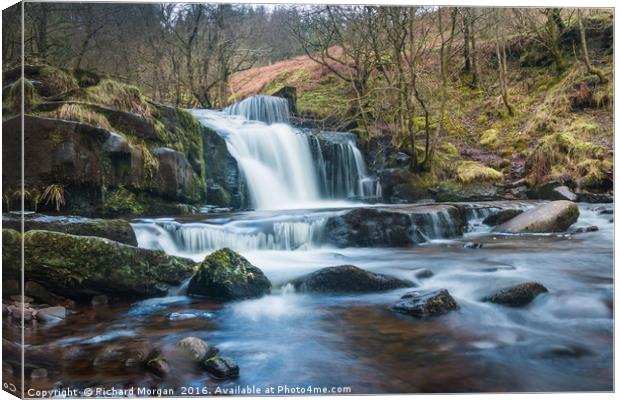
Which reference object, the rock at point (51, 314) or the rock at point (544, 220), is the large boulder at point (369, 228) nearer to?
the rock at point (544, 220)

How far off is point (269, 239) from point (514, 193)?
2.28 metres

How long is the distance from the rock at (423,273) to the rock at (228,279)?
1191 millimetres

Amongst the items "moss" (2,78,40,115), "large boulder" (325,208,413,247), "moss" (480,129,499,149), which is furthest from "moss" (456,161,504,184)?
"moss" (2,78,40,115)

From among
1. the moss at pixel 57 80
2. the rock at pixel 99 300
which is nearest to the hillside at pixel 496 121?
the moss at pixel 57 80

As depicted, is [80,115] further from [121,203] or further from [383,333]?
[383,333]

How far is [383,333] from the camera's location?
3717mm

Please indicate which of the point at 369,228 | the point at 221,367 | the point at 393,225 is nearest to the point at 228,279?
the point at 221,367

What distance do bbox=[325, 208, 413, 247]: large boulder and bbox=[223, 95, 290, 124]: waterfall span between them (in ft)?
4.28

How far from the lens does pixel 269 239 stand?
4.40 m

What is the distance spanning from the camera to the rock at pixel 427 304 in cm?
391

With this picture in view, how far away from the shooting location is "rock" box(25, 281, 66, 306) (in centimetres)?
356

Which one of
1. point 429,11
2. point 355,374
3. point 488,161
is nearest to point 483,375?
point 355,374

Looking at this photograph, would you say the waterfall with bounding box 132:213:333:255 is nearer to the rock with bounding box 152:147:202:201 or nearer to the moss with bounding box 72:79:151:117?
the rock with bounding box 152:147:202:201

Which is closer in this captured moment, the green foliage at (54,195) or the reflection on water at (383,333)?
the reflection on water at (383,333)
